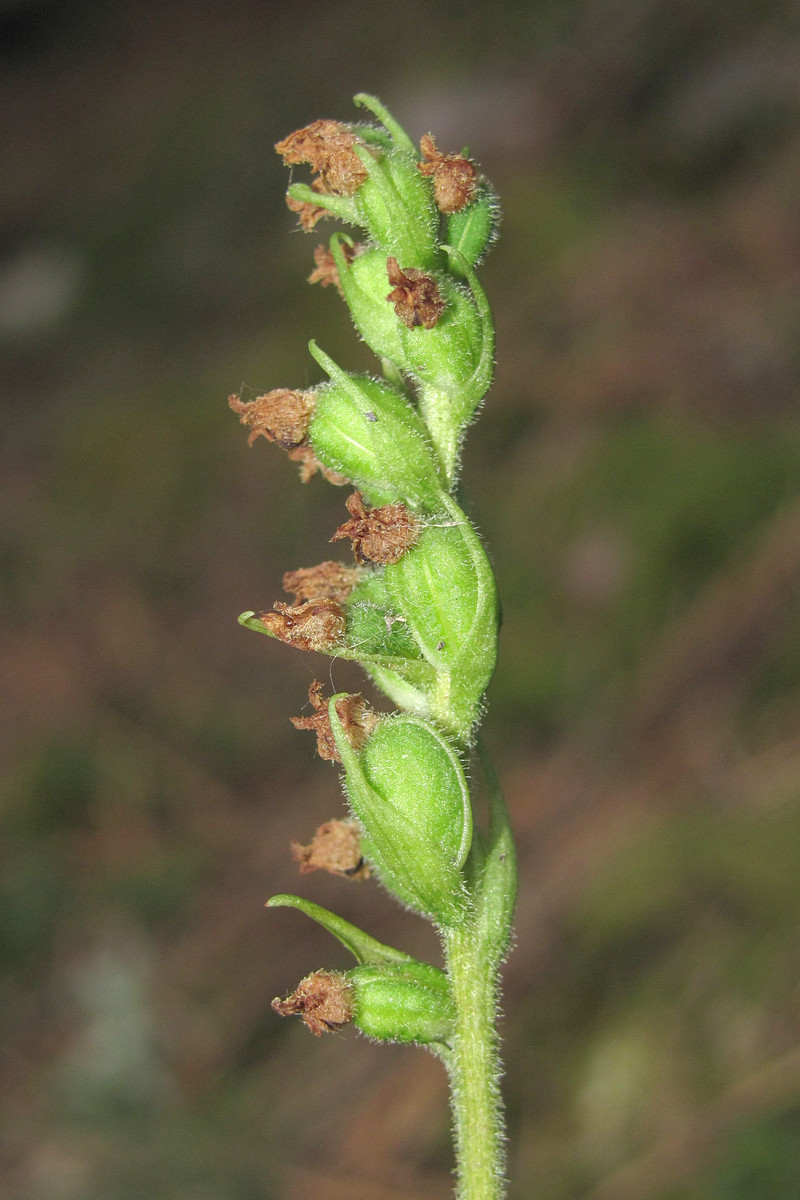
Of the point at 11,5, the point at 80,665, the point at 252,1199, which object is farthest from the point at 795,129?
the point at 11,5

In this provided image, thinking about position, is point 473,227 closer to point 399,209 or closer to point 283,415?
point 399,209

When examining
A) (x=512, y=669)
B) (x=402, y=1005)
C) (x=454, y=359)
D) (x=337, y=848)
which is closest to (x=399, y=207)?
(x=454, y=359)

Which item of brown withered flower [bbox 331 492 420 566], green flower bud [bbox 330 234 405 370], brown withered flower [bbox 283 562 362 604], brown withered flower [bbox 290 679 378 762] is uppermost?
green flower bud [bbox 330 234 405 370]

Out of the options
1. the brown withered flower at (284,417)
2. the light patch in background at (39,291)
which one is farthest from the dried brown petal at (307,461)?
the light patch in background at (39,291)

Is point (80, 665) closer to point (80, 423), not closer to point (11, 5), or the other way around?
point (80, 423)

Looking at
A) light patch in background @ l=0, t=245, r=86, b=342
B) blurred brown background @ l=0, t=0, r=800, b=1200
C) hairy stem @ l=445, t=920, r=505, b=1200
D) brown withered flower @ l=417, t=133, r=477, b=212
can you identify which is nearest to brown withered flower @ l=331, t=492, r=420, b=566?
brown withered flower @ l=417, t=133, r=477, b=212

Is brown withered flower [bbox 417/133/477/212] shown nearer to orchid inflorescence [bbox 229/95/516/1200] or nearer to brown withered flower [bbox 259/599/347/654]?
orchid inflorescence [bbox 229/95/516/1200]

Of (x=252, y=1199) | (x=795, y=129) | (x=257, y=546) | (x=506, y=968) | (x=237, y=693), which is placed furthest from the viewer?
(x=795, y=129)
